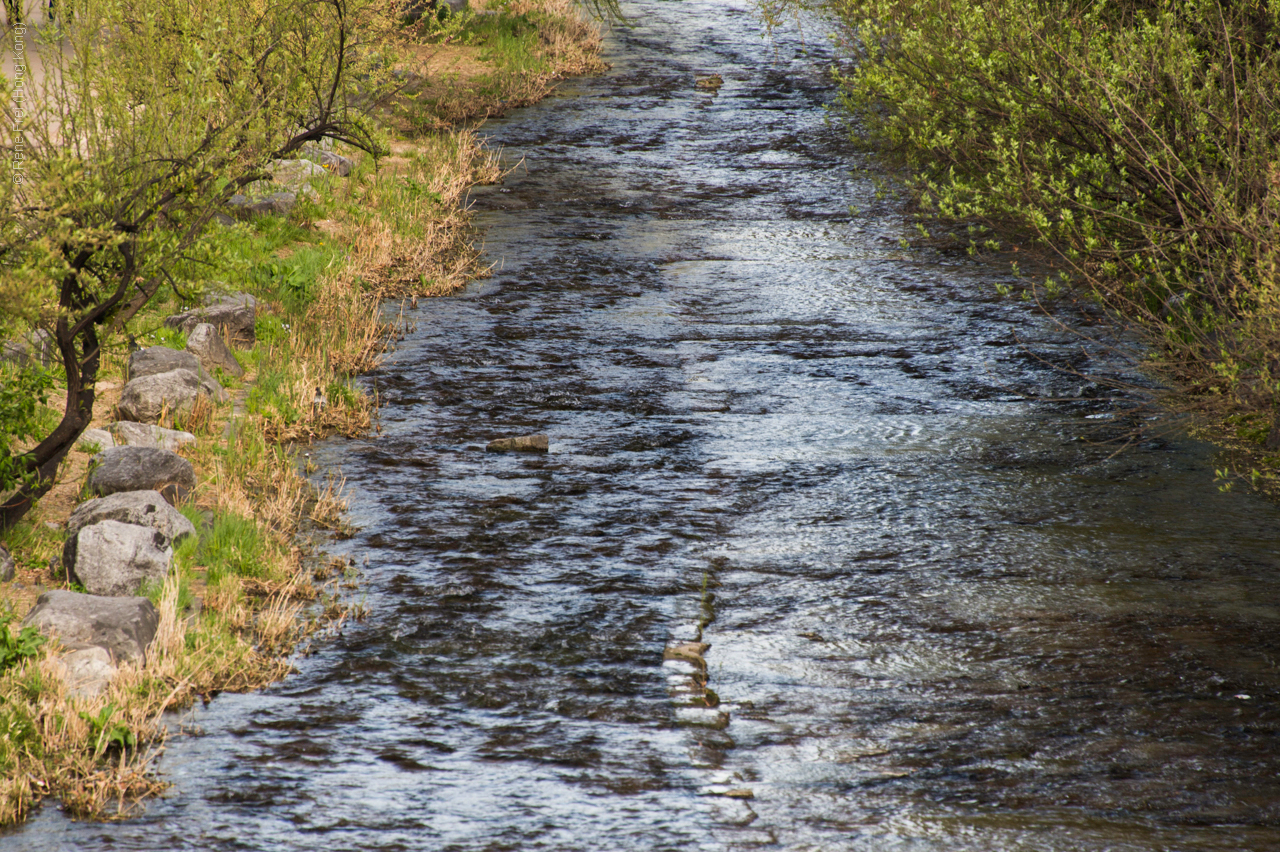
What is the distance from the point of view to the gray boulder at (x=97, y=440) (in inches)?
349

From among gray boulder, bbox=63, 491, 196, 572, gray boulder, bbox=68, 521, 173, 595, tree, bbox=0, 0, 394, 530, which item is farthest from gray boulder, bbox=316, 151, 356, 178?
gray boulder, bbox=68, 521, 173, 595

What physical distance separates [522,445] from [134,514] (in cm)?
307

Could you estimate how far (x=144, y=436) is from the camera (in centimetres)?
923

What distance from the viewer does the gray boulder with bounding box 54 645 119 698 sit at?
6180mm

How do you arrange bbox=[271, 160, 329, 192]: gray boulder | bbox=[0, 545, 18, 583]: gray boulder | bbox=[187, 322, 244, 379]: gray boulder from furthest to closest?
bbox=[271, 160, 329, 192]: gray boulder
bbox=[187, 322, 244, 379]: gray boulder
bbox=[0, 545, 18, 583]: gray boulder

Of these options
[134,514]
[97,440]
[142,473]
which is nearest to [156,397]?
[97,440]

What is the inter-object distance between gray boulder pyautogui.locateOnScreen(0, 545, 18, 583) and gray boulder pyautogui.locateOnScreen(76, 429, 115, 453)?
4.83 feet

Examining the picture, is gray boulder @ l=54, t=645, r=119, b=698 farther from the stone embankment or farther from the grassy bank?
the grassy bank

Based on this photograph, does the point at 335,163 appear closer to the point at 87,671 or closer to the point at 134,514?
the point at 134,514

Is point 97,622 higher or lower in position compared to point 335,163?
lower

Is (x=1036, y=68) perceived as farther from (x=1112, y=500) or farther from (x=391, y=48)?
(x=391, y=48)

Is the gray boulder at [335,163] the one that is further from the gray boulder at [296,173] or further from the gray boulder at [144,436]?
the gray boulder at [144,436]

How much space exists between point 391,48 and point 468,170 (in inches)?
112

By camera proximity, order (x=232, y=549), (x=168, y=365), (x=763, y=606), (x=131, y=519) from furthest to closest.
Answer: (x=168, y=365) → (x=232, y=549) → (x=131, y=519) → (x=763, y=606)
